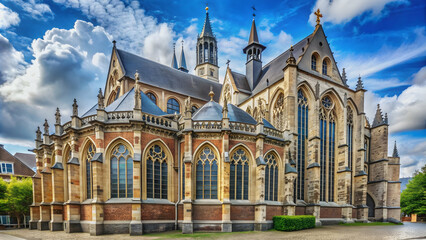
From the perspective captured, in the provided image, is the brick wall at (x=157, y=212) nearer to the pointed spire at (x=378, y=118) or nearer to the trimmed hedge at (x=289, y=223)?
the trimmed hedge at (x=289, y=223)

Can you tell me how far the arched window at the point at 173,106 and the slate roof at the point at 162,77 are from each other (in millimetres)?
1464

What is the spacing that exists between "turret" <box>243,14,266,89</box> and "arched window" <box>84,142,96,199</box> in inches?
921

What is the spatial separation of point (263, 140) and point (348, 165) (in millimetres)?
15548

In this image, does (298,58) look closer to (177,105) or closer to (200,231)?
(177,105)

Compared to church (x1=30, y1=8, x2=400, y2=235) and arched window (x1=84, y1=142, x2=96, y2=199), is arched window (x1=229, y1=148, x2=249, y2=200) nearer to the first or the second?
church (x1=30, y1=8, x2=400, y2=235)

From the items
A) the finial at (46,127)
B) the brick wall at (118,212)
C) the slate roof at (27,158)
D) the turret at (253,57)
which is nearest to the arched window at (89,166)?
the brick wall at (118,212)

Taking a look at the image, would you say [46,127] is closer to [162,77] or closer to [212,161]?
[162,77]

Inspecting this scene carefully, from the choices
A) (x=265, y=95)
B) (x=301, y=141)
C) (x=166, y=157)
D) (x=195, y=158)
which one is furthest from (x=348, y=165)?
(x=166, y=157)

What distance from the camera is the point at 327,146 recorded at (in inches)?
1068

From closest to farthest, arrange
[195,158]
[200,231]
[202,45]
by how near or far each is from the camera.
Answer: [200,231] → [195,158] → [202,45]

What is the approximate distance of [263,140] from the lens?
1967 centimetres

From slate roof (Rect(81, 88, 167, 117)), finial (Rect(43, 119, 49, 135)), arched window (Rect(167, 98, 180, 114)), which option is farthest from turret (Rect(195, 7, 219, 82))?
finial (Rect(43, 119, 49, 135))

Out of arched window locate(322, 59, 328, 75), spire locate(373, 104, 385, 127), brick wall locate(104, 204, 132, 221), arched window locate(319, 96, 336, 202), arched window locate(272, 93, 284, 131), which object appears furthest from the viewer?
spire locate(373, 104, 385, 127)

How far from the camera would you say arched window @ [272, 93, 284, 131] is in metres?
26.6
